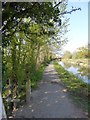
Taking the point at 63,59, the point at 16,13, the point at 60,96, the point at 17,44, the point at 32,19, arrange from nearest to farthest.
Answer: the point at 16,13 < the point at 32,19 < the point at 17,44 < the point at 60,96 < the point at 63,59

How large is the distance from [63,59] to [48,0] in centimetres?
7130

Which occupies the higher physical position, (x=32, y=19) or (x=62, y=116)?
(x=32, y=19)

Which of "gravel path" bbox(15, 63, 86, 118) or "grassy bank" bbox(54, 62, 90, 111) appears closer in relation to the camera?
"gravel path" bbox(15, 63, 86, 118)

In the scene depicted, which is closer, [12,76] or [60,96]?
[12,76]

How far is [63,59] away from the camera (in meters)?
77.9

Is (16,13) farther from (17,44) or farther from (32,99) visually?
(32,99)

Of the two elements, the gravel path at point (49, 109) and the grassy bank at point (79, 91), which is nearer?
the gravel path at point (49, 109)

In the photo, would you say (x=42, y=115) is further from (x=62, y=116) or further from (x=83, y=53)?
(x=83, y=53)

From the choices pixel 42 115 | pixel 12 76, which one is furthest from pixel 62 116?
pixel 12 76

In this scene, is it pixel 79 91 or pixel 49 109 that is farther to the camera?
pixel 79 91

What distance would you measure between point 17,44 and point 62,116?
10.2ft

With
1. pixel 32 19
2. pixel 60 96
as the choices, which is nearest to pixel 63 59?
pixel 60 96

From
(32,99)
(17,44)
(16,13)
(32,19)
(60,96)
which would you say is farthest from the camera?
(60,96)

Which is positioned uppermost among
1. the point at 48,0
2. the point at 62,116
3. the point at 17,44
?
the point at 48,0
